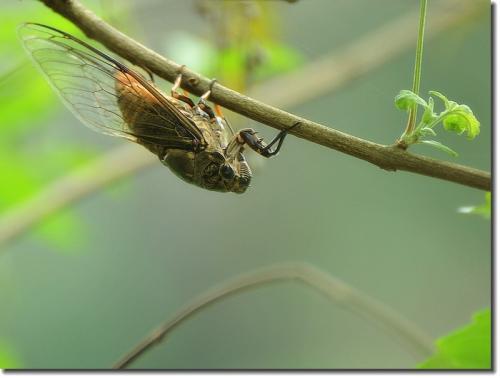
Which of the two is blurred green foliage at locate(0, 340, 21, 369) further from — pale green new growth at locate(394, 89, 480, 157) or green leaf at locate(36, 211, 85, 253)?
pale green new growth at locate(394, 89, 480, 157)

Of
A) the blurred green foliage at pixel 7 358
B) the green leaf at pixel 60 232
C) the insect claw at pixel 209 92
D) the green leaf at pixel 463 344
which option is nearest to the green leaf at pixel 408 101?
the insect claw at pixel 209 92

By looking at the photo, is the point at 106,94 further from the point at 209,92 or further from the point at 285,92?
the point at 285,92

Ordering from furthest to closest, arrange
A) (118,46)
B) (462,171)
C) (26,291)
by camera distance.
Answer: (26,291) → (118,46) → (462,171)

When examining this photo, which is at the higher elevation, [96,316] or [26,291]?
[26,291]

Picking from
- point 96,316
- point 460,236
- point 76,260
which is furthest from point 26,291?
point 460,236

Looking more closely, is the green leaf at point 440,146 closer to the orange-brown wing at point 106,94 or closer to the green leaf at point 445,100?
the green leaf at point 445,100

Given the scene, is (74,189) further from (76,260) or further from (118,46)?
(76,260)

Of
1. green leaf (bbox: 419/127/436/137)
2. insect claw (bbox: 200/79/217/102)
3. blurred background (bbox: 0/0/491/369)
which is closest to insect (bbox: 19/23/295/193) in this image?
insect claw (bbox: 200/79/217/102)
